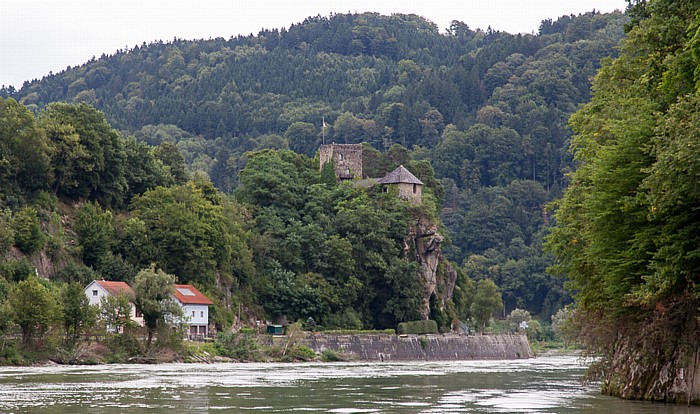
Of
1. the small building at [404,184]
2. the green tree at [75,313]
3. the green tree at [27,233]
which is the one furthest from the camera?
the small building at [404,184]

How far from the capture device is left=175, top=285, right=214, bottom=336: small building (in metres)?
108

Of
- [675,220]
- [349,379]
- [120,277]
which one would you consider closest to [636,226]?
[675,220]

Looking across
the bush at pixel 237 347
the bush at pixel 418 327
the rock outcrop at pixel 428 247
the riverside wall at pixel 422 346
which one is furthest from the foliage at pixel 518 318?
the bush at pixel 237 347

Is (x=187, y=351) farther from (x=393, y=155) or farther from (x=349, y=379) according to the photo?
(x=393, y=155)

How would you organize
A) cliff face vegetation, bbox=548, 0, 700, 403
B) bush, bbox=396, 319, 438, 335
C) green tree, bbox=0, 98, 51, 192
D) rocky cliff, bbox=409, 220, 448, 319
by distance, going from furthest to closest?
1. rocky cliff, bbox=409, 220, 448, 319
2. bush, bbox=396, 319, 438, 335
3. green tree, bbox=0, 98, 51, 192
4. cliff face vegetation, bbox=548, 0, 700, 403

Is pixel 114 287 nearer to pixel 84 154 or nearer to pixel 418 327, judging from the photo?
pixel 84 154

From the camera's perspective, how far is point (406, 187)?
492ft

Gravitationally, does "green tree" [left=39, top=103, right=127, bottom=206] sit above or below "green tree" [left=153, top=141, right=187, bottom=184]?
below

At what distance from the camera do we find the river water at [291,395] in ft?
127

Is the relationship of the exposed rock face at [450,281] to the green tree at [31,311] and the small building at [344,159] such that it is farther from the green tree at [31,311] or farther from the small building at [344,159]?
the green tree at [31,311]

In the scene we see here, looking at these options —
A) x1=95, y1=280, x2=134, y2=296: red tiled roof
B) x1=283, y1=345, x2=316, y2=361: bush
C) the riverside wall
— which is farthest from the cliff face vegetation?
the riverside wall

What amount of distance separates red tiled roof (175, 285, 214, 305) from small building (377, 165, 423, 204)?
4335 centimetres

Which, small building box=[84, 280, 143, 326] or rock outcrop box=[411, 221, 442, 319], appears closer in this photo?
small building box=[84, 280, 143, 326]

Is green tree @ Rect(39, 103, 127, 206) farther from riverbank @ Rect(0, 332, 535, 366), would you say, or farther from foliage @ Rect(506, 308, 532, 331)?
foliage @ Rect(506, 308, 532, 331)
